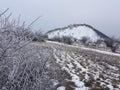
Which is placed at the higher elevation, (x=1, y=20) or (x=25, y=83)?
(x=1, y=20)

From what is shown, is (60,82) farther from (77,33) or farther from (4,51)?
(77,33)

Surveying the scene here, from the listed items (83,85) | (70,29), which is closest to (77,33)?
(70,29)

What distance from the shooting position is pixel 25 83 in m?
5.88

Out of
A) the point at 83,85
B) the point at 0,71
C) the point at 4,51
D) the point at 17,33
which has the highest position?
the point at 17,33

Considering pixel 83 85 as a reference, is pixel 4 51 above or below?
above

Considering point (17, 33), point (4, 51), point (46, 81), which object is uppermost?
point (17, 33)

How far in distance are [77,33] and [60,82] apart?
16682cm

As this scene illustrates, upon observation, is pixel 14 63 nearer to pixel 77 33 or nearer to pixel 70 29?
pixel 77 33

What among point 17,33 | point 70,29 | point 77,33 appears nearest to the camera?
point 17,33

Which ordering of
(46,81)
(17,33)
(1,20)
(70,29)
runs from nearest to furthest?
1. (1,20)
2. (17,33)
3. (46,81)
4. (70,29)

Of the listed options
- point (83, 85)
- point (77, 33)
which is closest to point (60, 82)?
point (83, 85)

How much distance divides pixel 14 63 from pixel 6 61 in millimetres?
467

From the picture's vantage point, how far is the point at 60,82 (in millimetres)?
9164

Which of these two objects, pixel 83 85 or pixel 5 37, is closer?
pixel 5 37
